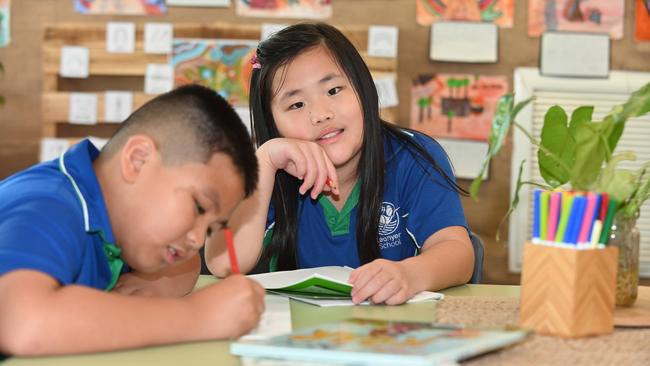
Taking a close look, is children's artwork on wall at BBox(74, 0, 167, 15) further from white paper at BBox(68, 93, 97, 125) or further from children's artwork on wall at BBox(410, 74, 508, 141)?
children's artwork on wall at BBox(410, 74, 508, 141)

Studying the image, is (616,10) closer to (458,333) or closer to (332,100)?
(332,100)

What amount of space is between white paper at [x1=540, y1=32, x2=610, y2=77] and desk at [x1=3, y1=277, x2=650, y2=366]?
6.63 ft

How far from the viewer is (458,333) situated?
0.75 m

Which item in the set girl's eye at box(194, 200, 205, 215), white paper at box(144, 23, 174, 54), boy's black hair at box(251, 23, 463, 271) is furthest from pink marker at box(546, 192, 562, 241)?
white paper at box(144, 23, 174, 54)

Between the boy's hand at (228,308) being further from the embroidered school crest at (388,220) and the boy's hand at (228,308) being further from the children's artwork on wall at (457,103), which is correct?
the children's artwork on wall at (457,103)

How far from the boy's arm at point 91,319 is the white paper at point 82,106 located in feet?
7.41

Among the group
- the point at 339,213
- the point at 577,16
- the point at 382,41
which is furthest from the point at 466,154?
the point at 339,213

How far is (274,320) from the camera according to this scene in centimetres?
90

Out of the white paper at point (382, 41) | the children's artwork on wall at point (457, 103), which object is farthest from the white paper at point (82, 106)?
the children's artwork on wall at point (457, 103)

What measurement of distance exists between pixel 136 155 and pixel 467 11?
7.20 ft

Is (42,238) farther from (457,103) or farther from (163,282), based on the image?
(457,103)

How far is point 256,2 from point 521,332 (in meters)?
2.35

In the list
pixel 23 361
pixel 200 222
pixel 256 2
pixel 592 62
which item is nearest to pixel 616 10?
pixel 592 62

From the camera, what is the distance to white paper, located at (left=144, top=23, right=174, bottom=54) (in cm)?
293
